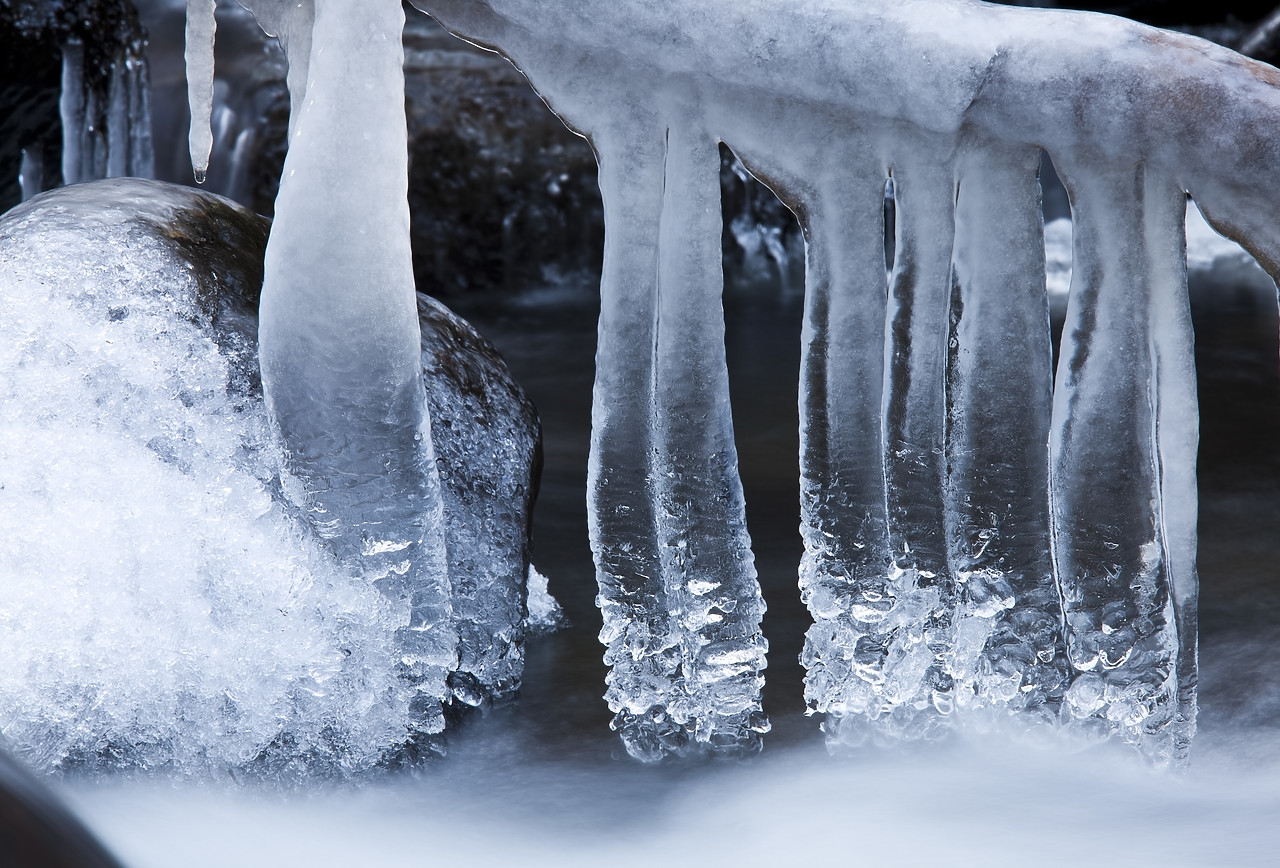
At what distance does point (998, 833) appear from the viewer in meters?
1.83

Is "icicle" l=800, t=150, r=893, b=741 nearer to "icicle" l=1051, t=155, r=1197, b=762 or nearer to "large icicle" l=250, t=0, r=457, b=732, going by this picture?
"icicle" l=1051, t=155, r=1197, b=762

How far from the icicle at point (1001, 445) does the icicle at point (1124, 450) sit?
0.03 meters

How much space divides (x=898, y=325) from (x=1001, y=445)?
25cm

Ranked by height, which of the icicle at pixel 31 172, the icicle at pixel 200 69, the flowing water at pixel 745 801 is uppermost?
the icicle at pixel 200 69

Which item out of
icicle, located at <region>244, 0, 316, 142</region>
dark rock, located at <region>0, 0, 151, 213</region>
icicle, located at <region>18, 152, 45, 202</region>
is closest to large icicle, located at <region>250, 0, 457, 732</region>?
icicle, located at <region>244, 0, 316, 142</region>

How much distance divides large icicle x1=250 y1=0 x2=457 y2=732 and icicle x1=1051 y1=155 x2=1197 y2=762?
3.18 ft

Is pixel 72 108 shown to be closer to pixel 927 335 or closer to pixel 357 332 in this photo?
pixel 357 332

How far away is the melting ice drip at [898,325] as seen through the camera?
1655mm

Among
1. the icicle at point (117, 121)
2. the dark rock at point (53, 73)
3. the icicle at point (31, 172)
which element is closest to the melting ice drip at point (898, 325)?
the dark rock at point (53, 73)

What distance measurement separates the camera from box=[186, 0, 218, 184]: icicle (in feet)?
6.48

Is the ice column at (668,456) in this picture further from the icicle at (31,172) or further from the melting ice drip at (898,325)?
the icicle at (31,172)

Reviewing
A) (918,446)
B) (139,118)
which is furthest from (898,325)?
(139,118)

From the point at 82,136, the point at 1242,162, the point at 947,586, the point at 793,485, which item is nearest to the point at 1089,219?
the point at 1242,162

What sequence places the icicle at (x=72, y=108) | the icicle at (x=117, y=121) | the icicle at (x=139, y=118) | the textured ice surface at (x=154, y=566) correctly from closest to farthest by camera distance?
the textured ice surface at (x=154, y=566) < the icicle at (x=72, y=108) < the icicle at (x=117, y=121) < the icicle at (x=139, y=118)
